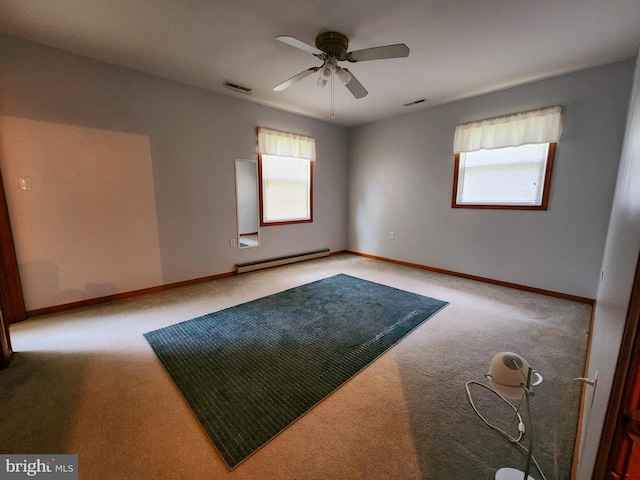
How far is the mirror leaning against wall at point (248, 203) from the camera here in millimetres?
3996

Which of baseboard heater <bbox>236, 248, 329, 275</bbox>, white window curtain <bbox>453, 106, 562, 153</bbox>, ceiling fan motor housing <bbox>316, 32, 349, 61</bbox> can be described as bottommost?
baseboard heater <bbox>236, 248, 329, 275</bbox>

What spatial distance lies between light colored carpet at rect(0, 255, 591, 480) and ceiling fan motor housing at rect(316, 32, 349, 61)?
2.52 metres

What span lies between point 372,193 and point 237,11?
3480 millimetres

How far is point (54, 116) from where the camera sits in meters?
2.44

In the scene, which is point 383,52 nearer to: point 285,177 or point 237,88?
point 237,88

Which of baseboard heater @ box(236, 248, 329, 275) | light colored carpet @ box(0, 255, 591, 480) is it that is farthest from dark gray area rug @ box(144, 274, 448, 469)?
baseboard heater @ box(236, 248, 329, 275)

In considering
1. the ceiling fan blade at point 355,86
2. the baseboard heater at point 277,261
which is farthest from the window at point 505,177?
the baseboard heater at point 277,261

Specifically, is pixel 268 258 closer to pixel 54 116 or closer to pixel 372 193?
pixel 372 193

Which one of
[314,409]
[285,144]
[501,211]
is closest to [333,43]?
[285,144]

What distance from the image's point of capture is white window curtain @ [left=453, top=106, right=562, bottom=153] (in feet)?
9.44

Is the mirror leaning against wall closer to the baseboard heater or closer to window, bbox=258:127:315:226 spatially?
window, bbox=258:127:315:226

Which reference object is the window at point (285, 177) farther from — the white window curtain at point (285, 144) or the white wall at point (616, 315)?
the white wall at point (616, 315)

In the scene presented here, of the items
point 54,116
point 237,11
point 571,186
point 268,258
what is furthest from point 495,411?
point 54,116

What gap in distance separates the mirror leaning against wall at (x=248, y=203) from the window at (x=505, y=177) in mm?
3045
